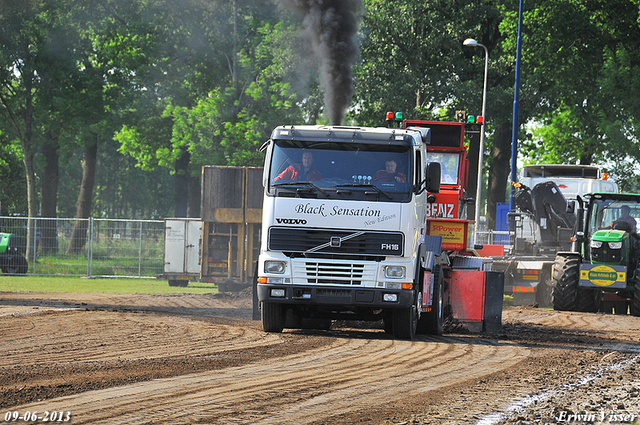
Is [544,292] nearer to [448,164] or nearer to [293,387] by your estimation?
[448,164]

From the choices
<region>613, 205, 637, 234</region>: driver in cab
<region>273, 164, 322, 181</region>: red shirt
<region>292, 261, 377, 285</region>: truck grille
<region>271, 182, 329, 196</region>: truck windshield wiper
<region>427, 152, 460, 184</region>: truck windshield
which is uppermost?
<region>427, 152, 460, 184</region>: truck windshield

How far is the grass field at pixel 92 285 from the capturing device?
24761mm

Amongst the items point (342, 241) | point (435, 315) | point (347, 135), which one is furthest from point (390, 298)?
point (347, 135)

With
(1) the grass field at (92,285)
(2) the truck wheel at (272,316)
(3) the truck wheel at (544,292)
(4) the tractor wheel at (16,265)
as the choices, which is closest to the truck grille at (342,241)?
(2) the truck wheel at (272,316)

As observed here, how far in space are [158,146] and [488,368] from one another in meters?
39.7

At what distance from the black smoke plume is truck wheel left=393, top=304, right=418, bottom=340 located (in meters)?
8.64

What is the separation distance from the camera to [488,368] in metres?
9.91

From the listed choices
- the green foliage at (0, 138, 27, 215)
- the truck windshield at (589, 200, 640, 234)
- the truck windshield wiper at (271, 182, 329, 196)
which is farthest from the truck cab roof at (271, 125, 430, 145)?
the green foliage at (0, 138, 27, 215)

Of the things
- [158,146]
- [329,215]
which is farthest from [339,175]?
[158,146]

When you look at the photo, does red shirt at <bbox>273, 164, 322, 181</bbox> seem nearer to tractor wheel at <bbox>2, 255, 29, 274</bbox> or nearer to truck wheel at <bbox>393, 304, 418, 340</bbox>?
truck wheel at <bbox>393, 304, 418, 340</bbox>

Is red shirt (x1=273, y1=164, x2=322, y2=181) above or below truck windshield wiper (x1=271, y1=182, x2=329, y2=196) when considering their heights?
above

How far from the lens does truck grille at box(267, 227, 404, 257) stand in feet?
39.0

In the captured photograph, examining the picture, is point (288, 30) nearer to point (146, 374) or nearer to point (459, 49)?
point (459, 49)

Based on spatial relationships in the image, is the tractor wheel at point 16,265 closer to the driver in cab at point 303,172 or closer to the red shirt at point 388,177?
the driver in cab at point 303,172
